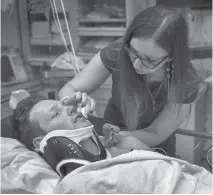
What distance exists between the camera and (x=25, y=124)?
878 mm

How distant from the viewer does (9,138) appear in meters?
0.91

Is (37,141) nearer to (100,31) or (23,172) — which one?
(23,172)

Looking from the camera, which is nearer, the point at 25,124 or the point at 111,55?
the point at 25,124

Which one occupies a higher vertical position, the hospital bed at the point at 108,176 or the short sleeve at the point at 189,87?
the short sleeve at the point at 189,87

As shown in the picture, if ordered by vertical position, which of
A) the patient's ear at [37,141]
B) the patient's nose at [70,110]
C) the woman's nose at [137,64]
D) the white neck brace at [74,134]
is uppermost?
the woman's nose at [137,64]

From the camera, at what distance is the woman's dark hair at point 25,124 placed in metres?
0.87

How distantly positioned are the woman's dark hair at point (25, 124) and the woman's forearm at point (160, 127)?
29cm

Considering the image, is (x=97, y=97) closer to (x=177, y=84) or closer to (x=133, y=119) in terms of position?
(x=133, y=119)

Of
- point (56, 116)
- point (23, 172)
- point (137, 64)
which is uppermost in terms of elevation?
point (137, 64)

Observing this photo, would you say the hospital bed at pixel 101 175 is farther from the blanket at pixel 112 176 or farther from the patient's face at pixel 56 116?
the patient's face at pixel 56 116

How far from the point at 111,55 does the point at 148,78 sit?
169mm

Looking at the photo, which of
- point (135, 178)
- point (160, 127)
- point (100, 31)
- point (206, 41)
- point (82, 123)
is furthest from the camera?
point (206, 41)

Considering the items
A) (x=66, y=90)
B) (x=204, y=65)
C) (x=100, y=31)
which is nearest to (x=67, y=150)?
(x=66, y=90)

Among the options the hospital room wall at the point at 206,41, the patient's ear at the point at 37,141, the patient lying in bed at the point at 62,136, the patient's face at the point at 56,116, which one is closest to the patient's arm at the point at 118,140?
the patient lying in bed at the point at 62,136
